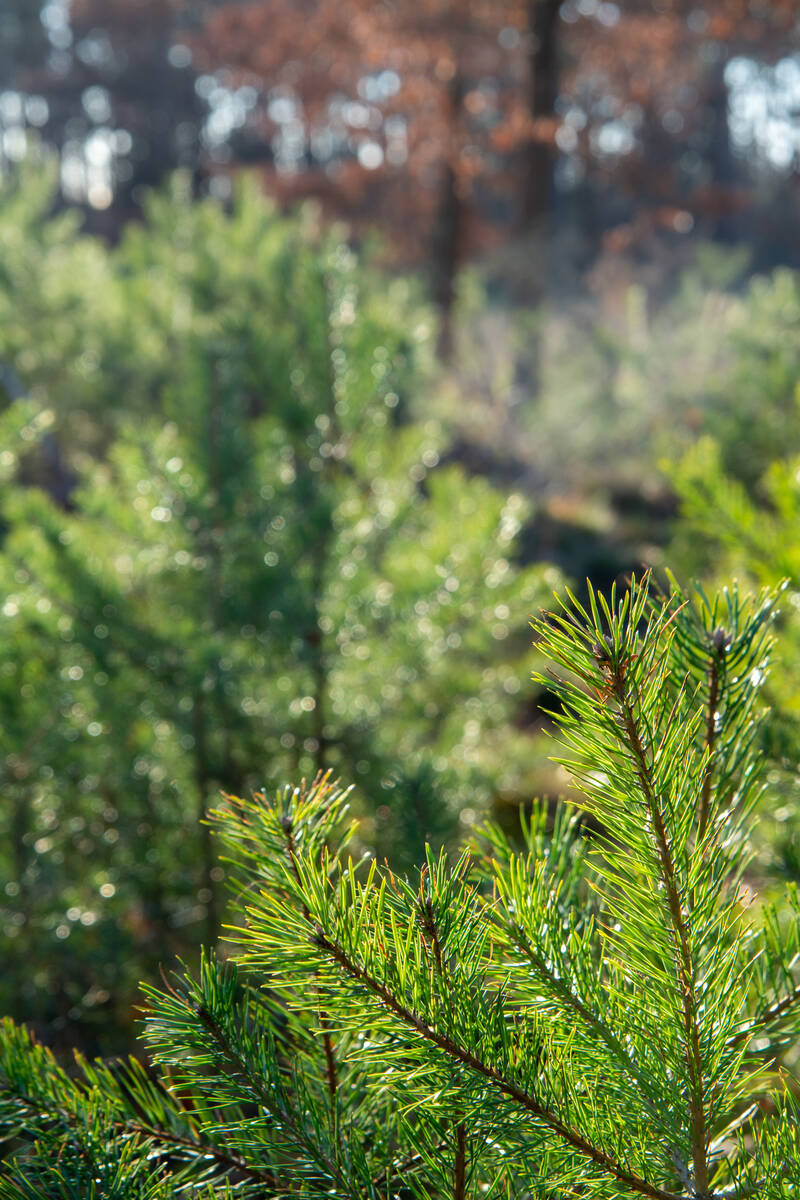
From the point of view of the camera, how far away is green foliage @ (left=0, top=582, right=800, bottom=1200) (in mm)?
652

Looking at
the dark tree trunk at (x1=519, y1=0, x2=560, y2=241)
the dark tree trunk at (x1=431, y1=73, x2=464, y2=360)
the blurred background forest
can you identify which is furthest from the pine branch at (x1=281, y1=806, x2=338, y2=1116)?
the dark tree trunk at (x1=431, y1=73, x2=464, y2=360)

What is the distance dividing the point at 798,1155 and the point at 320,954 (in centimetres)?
40

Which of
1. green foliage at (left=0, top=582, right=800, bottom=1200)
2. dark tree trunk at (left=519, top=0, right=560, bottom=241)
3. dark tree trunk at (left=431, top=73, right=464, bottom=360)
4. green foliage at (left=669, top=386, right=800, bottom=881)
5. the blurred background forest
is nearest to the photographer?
green foliage at (left=0, top=582, right=800, bottom=1200)

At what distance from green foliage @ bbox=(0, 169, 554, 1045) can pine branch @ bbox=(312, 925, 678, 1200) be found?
2.46 ft

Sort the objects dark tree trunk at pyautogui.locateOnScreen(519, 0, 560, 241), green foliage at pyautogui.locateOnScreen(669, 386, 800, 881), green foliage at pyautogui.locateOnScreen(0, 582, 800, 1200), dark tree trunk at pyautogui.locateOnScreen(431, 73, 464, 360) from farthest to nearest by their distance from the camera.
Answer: dark tree trunk at pyautogui.locateOnScreen(431, 73, 464, 360), dark tree trunk at pyautogui.locateOnScreen(519, 0, 560, 241), green foliage at pyautogui.locateOnScreen(669, 386, 800, 881), green foliage at pyautogui.locateOnScreen(0, 582, 800, 1200)

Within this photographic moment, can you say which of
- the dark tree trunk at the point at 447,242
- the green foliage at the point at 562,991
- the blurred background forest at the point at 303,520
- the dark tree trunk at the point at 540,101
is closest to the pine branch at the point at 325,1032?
the green foliage at the point at 562,991

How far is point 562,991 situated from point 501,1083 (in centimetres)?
8

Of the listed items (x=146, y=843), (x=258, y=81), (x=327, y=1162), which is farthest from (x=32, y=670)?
(x=258, y=81)

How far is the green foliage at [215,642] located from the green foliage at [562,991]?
72 cm

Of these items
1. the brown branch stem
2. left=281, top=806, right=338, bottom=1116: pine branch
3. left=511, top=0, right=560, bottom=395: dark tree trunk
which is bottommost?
left=281, top=806, right=338, bottom=1116: pine branch

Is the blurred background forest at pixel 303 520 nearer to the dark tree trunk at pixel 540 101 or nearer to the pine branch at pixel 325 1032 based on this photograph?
the dark tree trunk at pixel 540 101

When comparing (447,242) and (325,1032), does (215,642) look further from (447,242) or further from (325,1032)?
(447,242)

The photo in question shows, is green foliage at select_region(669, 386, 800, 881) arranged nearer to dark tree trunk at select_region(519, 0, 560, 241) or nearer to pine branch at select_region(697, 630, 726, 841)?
pine branch at select_region(697, 630, 726, 841)

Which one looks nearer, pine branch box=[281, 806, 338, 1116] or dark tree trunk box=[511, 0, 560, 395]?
pine branch box=[281, 806, 338, 1116]
